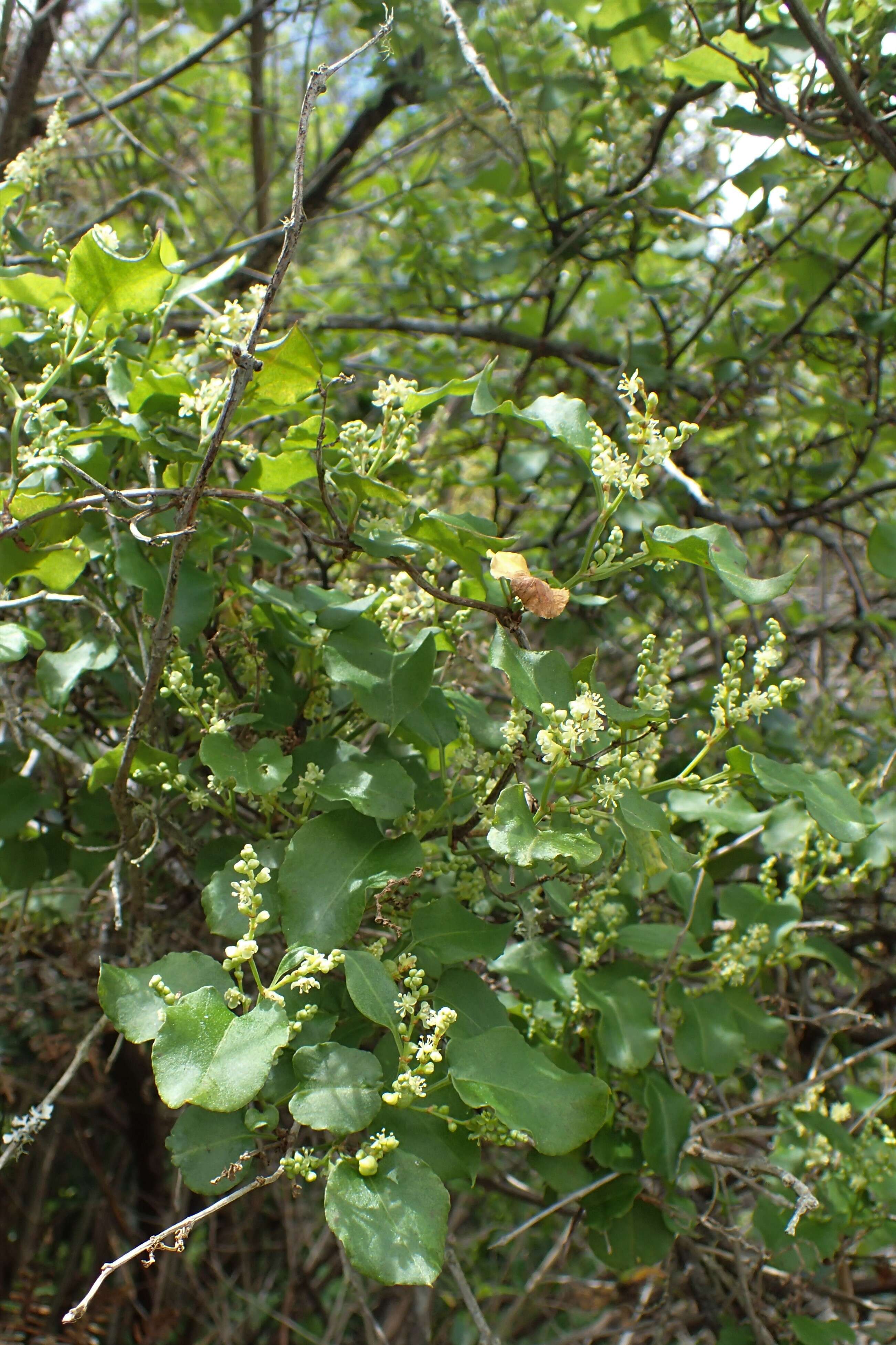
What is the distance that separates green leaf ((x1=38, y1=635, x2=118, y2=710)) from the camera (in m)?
1.09

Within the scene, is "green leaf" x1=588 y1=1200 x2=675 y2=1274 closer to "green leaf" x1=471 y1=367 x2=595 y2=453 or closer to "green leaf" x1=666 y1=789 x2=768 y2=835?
"green leaf" x1=666 y1=789 x2=768 y2=835

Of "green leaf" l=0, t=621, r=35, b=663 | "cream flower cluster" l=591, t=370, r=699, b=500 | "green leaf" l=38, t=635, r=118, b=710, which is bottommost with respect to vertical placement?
"green leaf" l=38, t=635, r=118, b=710

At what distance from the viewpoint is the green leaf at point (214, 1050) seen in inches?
27.9

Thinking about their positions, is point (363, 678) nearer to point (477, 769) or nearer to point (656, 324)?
point (477, 769)

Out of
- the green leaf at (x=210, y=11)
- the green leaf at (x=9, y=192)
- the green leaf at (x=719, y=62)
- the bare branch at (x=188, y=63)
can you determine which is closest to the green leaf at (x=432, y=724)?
the green leaf at (x=9, y=192)

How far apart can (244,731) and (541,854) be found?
17.4 inches

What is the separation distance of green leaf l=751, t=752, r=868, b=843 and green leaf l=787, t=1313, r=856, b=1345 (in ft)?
2.45

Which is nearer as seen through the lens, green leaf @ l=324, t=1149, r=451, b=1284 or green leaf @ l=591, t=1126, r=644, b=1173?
green leaf @ l=324, t=1149, r=451, b=1284

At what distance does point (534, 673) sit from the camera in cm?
87

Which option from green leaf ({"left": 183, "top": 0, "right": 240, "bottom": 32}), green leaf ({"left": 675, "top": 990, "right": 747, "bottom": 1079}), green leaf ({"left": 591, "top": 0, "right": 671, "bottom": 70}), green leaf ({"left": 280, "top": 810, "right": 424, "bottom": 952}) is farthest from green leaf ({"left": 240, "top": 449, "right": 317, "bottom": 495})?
green leaf ({"left": 183, "top": 0, "right": 240, "bottom": 32})

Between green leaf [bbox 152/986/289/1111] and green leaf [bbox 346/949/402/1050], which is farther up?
green leaf [bbox 152/986/289/1111]

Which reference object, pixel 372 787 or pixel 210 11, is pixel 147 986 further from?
pixel 210 11

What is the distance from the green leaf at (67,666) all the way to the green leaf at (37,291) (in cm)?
37

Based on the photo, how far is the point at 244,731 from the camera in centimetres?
110
